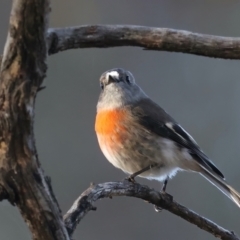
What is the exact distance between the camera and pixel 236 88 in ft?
11.4

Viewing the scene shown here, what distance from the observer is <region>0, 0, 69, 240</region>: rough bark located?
978mm

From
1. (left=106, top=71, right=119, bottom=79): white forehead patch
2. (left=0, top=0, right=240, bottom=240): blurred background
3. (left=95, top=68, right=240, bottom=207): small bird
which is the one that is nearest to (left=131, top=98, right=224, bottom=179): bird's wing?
(left=95, top=68, right=240, bottom=207): small bird

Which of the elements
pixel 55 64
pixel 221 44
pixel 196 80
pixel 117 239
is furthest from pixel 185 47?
pixel 196 80

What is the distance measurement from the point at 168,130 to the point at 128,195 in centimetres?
47

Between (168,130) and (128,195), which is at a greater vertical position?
(168,130)

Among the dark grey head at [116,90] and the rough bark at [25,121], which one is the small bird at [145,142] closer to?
the dark grey head at [116,90]

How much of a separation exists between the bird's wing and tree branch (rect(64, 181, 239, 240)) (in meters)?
0.28

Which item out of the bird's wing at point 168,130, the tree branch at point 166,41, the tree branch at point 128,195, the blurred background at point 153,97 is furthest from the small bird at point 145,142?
the blurred background at point 153,97

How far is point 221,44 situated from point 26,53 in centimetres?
54

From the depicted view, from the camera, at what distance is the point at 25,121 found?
1.03 m

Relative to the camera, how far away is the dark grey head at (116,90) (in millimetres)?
2018

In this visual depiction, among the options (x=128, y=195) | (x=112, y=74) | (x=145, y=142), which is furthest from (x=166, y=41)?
(x=112, y=74)

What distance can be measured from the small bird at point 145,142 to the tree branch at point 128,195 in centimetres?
13

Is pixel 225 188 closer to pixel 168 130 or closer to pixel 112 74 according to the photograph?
pixel 168 130
